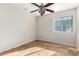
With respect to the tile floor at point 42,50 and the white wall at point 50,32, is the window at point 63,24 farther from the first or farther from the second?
the tile floor at point 42,50

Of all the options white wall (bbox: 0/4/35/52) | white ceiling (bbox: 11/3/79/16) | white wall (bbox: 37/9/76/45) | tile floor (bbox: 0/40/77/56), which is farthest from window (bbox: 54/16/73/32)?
white wall (bbox: 0/4/35/52)

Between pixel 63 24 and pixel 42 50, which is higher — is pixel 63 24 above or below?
above

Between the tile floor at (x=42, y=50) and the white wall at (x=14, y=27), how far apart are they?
78 millimetres

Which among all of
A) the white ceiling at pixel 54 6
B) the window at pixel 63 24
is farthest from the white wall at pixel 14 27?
the window at pixel 63 24

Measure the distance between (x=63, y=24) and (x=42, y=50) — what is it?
53cm

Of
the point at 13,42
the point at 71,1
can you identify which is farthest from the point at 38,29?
the point at 71,1

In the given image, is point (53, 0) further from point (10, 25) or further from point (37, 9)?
point (10, 25)

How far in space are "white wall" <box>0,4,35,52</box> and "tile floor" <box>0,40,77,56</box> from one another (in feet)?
0.25

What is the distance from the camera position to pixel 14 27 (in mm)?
1317

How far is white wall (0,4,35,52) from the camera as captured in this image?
4.09 ft

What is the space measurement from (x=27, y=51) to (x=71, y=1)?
101 cm

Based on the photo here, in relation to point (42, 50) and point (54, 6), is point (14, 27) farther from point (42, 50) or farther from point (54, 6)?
point (54, 6)

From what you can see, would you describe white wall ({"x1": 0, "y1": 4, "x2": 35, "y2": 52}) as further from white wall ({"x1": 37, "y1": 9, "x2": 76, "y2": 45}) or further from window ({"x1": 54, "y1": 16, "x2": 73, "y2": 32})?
window ({"x1": 54, "y1": 16, "x2": 73, "y2": 32})

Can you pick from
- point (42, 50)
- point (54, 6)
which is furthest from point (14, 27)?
point (54, 6)
